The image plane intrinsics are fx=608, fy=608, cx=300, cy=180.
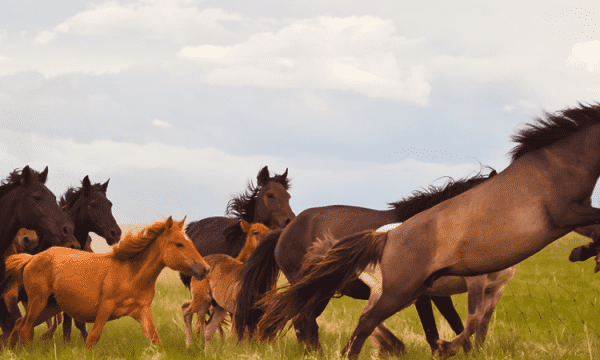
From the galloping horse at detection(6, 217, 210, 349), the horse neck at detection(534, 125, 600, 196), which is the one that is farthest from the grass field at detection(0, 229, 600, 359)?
the horse neck at detection(534, 125, 600, 196)

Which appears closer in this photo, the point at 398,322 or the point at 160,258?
the point at 160,258

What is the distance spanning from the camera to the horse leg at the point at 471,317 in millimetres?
5555

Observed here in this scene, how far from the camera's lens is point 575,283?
13.2 metres

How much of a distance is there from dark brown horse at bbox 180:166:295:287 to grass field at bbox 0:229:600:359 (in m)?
1.24

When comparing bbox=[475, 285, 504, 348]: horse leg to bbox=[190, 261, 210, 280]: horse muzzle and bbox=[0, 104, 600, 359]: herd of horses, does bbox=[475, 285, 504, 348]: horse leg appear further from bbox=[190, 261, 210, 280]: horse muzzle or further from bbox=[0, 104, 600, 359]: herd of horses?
bbox=[190, 261, 210, 280]: horse muzzle

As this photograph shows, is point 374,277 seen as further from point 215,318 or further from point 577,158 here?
point 215,318

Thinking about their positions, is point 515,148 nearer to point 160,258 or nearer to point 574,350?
point 574,350

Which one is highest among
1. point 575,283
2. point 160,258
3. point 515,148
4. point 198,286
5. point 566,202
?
point 515,148

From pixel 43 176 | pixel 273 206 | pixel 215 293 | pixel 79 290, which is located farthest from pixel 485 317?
pixel 43 176

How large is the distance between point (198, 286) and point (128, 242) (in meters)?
2.21

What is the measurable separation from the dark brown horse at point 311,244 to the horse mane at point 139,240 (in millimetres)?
1441

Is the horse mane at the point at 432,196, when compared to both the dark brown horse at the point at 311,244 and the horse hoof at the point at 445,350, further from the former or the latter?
the horse hoof at the point at 445,350

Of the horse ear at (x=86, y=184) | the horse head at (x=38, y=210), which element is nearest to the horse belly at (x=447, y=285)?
the horse head at (x=38, y=210)

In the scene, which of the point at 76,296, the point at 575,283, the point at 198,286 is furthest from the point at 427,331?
the point at 575,283
